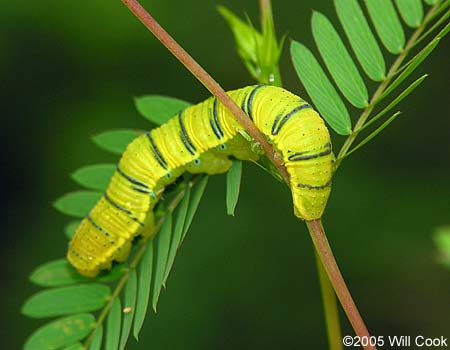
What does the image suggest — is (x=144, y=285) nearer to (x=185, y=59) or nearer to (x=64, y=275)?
(x=64, y=275)

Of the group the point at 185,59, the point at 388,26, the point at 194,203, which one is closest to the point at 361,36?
the point at 388,26

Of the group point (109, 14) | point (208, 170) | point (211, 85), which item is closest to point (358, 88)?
point (208, 170)

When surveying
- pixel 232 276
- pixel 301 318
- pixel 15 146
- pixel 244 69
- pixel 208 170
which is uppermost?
pixel 15 146

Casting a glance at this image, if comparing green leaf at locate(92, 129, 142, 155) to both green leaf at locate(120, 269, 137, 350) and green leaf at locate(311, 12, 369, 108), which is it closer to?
green leaf at locate(120, 269, 137, 350)

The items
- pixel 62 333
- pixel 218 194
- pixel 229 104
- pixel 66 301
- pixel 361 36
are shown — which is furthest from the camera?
pixel 218 194

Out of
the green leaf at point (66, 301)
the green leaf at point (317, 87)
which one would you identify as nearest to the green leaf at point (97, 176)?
the green leaf at point (66, 301)

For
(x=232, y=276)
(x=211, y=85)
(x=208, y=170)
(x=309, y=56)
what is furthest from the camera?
(x=232, y=276)

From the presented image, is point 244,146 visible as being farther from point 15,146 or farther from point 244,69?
point 15,146
